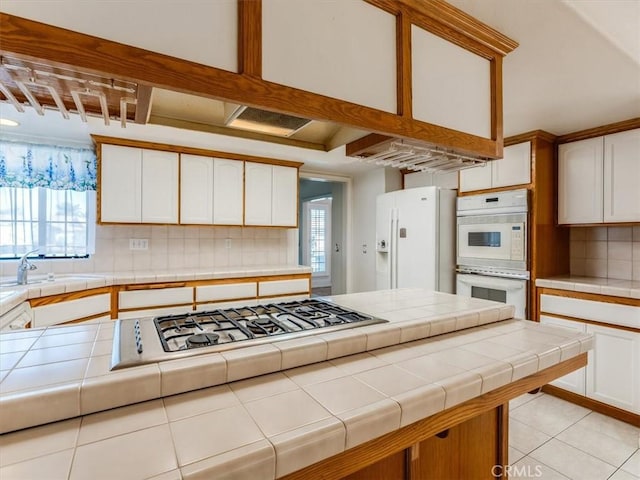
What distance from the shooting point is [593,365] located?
8.04ft

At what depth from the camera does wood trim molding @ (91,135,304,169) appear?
287 cm

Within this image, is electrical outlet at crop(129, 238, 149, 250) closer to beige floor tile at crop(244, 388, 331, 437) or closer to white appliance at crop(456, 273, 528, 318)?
beige floor tile at crop(244, 388, 331, 437)

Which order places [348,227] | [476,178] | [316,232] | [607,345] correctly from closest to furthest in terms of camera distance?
[607,345] < [476,178] < [348,227] < [316,232]

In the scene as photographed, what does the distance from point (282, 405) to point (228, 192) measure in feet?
9.46

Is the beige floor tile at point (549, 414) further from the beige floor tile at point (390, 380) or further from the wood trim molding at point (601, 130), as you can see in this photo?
the wood trim molding at point (601, 130)

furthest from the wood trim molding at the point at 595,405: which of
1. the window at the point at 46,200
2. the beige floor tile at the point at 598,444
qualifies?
the window at the point at 46,200

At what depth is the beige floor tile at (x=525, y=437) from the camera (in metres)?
2.10

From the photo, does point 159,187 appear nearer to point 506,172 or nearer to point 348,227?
point 348,227

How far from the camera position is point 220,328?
1255 mm

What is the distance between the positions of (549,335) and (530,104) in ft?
5.30

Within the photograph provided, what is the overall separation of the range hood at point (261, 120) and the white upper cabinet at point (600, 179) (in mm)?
2646

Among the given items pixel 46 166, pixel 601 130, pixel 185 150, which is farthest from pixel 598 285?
pixel 46 166

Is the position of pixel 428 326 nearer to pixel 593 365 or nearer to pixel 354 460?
pixel 354 460

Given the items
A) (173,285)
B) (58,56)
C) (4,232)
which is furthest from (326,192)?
(58,56)
